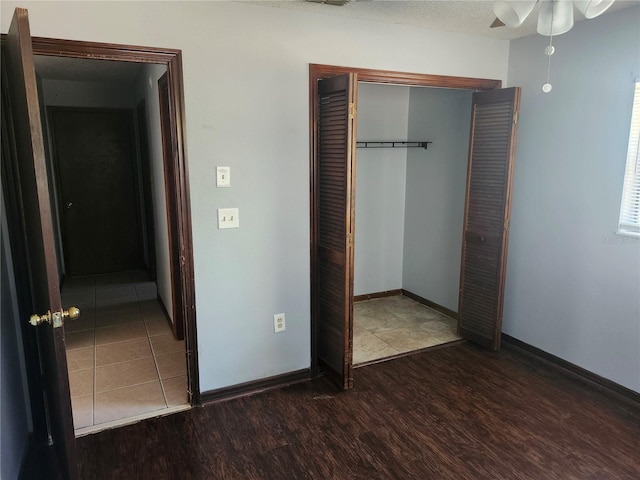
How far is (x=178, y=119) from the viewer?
2.39m

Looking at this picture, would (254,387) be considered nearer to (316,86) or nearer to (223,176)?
(223,176)

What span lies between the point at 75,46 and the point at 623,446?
3408 mm

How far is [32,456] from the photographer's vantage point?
2213 mm

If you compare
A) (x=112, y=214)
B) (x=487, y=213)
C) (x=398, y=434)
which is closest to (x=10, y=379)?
(x=398, y=434)

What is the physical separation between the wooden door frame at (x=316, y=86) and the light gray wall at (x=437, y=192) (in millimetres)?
719

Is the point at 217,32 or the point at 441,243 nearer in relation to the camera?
the point at 217,32

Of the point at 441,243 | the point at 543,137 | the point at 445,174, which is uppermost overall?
the point at 543,137

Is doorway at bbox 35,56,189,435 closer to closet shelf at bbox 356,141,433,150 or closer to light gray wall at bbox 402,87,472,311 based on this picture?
closet shelf at bbox 356,141,433,150

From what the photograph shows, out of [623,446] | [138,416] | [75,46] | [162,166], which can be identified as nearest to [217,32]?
[75,46]

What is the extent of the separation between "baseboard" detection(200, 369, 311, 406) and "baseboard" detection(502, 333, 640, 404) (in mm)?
1675

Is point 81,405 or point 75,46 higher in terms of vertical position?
point 75,46

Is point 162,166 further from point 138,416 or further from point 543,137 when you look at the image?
point 543,137

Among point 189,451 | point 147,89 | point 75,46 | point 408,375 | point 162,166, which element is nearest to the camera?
point 75,46

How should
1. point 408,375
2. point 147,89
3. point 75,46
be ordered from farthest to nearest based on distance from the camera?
point 147,89, point 408,375, point 75,46
